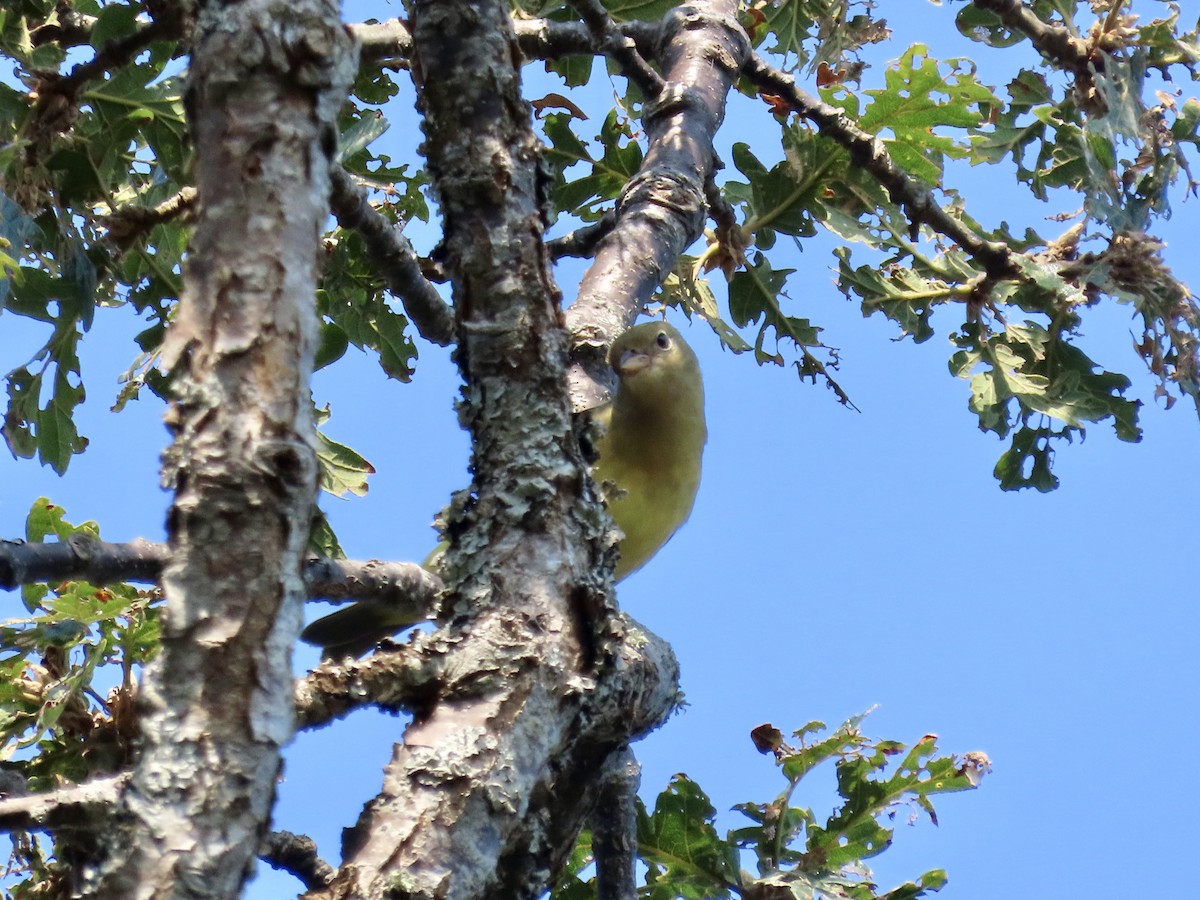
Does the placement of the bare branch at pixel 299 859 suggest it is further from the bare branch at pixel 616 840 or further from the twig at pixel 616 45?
the twig at pixel 616 45

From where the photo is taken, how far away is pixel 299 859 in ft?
8.84

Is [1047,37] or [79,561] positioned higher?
[1047,37]

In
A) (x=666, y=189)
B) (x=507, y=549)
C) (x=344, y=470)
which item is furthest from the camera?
(x=344, y=470)

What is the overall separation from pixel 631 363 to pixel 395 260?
1733mm

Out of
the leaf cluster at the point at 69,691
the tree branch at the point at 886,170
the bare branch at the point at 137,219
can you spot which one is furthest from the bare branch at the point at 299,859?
the tree branch at the point at 886,170

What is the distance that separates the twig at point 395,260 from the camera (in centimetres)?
319

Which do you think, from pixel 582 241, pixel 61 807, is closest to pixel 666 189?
pixel 582 241

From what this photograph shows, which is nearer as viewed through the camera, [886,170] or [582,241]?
[886,170]

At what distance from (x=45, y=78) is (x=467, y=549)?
7.62 ft

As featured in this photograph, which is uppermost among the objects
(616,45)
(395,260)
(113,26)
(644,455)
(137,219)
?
(616,45)

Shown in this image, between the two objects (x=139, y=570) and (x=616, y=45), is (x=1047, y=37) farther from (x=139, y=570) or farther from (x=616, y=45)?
(x=139, y=570)

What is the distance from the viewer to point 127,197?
14.4ft

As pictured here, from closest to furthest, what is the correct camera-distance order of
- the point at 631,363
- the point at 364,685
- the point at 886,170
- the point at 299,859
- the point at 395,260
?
1. the point at 364,685
2. the point at 299,859
3. the point at 395,260
4. the point at 886,170
5. the point at 631,363

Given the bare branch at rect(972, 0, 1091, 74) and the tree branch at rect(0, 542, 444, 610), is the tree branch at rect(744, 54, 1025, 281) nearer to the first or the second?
the bare branch at rect(972, 0, 1091, 74)
